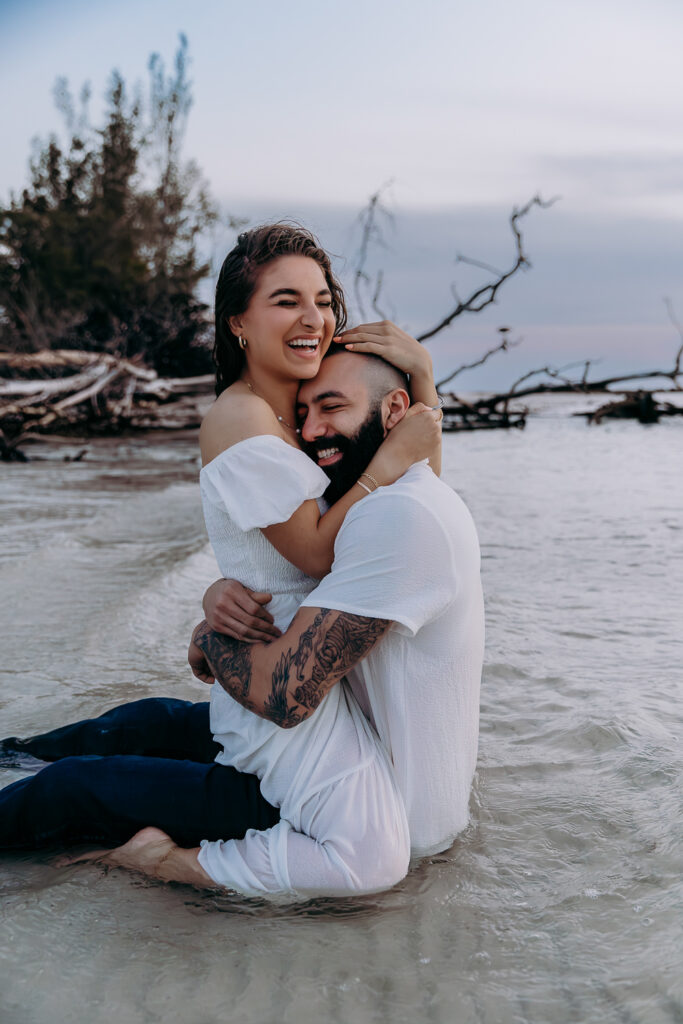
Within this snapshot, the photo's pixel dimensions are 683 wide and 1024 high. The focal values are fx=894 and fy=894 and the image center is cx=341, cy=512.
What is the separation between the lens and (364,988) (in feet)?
7.63

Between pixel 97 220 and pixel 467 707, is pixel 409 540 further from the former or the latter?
pixel 97 220

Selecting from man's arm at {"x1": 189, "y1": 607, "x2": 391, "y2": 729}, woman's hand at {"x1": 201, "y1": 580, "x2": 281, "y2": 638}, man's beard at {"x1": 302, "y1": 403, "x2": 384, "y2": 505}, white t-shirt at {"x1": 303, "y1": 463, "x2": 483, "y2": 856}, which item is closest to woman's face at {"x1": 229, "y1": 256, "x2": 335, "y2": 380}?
man's beard at {"x1": 302, "y1": 403, "x2": 384, "y2": 505}

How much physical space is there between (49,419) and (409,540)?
1560cm

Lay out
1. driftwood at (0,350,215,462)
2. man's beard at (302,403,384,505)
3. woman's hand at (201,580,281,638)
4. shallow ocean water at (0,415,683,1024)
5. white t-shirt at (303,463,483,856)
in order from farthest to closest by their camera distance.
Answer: driftwood at (0,350,215,462) < man's beard at (302,403,384,505) < woman's hand at (201,580,281,638) < white t-shirt at (303,463,483,856) < shallow ocean water at (0,415,683,1024)

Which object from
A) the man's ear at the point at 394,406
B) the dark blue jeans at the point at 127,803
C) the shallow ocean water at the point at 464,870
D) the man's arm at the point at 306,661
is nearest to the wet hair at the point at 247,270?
the man's ear at the point at 394,406

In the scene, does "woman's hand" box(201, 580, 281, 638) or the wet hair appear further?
the wet hair

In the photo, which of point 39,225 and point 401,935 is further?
point 39,225

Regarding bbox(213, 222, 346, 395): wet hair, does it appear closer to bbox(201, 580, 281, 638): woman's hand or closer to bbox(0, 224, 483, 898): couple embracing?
bbox(0, 224, 483, 898): couple embracing

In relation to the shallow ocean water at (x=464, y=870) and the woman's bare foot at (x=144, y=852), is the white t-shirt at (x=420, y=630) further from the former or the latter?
the woman's bare foot at (x=144, y=852)

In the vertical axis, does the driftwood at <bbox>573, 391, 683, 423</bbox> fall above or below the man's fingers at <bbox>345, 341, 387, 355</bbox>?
below

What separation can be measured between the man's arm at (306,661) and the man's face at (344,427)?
0.51 metres

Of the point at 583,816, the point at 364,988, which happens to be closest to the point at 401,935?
the point at 364,988

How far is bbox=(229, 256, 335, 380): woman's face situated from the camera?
2926 mm

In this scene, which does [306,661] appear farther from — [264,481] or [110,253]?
[110,253]
